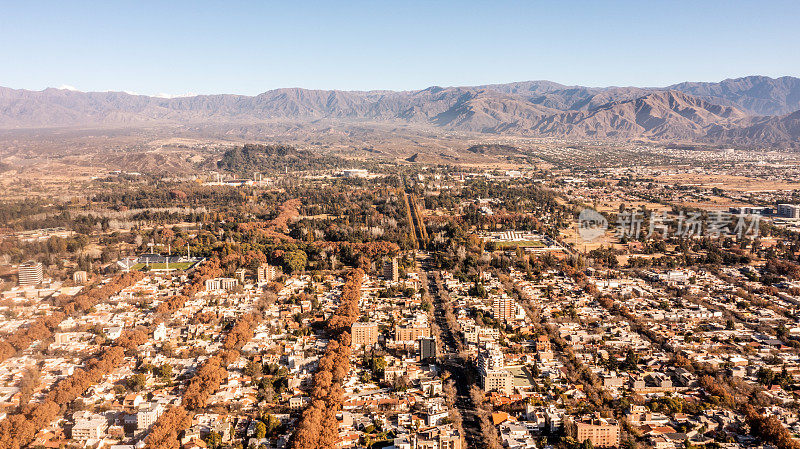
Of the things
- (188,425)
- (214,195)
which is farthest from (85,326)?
(214,195)

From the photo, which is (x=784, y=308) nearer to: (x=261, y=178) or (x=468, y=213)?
(x=468, y=213)

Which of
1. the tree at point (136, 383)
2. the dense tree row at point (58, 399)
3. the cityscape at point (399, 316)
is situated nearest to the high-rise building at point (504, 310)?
the cityscape at point (399, 316)

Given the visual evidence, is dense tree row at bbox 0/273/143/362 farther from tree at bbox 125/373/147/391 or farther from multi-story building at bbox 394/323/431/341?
multi-story building at bbox 394/323/431/341

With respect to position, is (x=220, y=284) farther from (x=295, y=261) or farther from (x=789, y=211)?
(x=789, y=211)

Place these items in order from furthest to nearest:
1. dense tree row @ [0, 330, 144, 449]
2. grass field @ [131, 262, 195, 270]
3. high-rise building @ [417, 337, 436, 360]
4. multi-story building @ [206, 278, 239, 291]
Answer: grass field @ [131, 262, 195, 270] < multi-story building @ [206, 278, 239, 291] < high-rise building @ [417, 337, 436, 360] < dense tree row @ [0, 330, 144, 449]

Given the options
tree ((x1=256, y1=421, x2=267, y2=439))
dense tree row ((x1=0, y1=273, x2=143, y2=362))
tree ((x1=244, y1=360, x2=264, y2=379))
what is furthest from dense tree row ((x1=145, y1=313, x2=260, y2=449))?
dense tree row ((x1=0, y1=273, x2=143, y2=362))

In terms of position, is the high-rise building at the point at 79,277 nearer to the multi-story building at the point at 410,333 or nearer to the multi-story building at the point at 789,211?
the multi-story building at the point at 410,333
